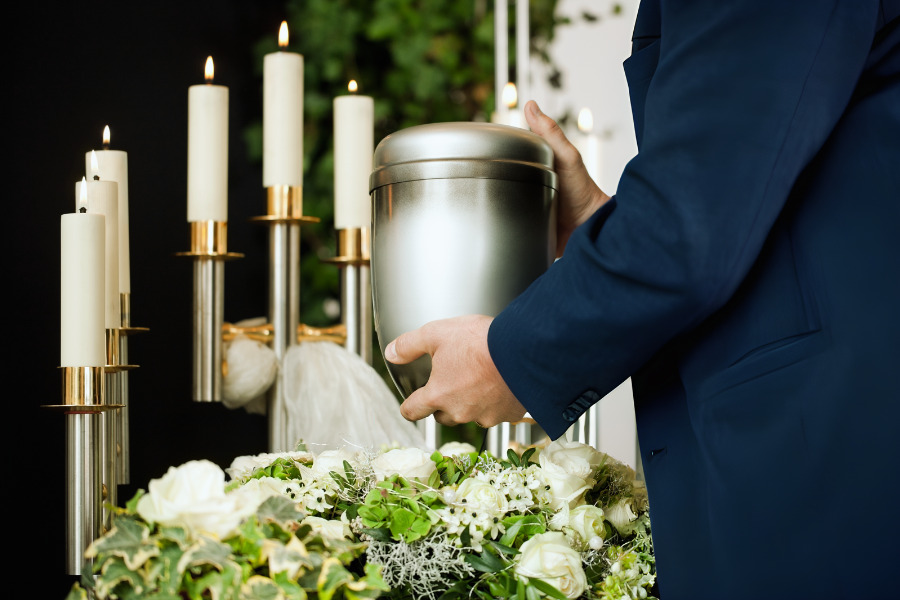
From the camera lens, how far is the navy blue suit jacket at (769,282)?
49 centimetres

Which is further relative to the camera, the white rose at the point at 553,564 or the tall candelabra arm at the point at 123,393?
the tall candelabra arm at the point at 123,393

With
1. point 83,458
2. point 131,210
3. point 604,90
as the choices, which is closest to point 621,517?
point 83,458

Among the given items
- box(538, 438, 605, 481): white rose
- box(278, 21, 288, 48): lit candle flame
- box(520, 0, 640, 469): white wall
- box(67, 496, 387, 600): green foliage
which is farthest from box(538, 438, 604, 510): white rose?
box(520, 0, 640, 469): white wall

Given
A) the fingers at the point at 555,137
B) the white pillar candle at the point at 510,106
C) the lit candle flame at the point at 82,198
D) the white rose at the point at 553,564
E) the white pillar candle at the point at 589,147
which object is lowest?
the white rose at the point at 553,564

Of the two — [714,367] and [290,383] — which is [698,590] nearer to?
[714,367]

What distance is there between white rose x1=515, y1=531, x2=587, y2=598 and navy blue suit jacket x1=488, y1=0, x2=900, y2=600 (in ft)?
0.27

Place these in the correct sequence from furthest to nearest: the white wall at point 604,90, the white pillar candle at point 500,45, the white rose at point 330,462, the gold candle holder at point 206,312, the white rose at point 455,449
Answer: the white pillar candle at point 500,45, the white wall at point 604,90, the gold candle holder at point 206,312, the white rose at point 455,449, the white rose at point 330,462

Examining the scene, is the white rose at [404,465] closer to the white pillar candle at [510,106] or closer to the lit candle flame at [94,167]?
the lit candle flame at [94,167]

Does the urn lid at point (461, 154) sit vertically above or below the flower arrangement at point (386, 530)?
above

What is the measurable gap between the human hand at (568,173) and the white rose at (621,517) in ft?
0.75

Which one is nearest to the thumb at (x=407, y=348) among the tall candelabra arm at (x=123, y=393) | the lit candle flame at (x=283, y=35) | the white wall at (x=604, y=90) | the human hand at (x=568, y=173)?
the human hand at (x=568, y=173)

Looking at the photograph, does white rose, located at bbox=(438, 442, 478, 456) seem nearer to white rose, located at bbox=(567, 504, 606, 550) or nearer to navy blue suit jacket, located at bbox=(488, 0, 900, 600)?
white rose, located at bbox=(567, 504, 606, 550)

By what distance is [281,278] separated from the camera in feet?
3.33

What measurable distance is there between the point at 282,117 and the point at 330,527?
0.54 metres
